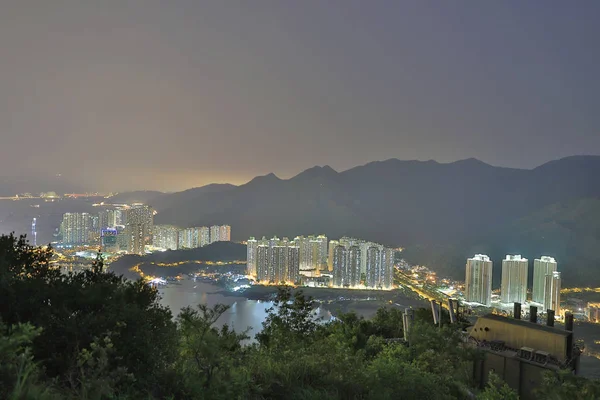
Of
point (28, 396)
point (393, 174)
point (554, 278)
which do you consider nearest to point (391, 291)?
point (554, 278)

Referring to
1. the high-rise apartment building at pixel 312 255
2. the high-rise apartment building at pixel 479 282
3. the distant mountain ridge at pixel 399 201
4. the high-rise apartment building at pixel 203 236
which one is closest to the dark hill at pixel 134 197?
the distant mountain ridge at pixel 399 201

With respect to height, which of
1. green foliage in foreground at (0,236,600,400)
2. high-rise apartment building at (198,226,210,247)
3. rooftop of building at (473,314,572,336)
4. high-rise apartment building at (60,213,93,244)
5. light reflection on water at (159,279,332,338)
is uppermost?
Result: green foliage in foreground at (0,236,600,400)

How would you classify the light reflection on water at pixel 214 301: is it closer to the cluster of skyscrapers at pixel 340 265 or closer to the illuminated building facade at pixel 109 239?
the cluster of skyscrapers at pixel 340 265

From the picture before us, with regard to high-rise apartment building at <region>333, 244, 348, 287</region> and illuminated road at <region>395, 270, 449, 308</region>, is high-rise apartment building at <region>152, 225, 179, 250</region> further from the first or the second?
illuminated road at <region>395, 270, 449, 308</region>

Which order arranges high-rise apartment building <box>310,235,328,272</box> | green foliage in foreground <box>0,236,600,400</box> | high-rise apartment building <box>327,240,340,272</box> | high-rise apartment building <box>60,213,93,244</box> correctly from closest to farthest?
green foliage in foreground <box>0,236,600,400</box>
high-rise apartment building <box>60,213,93,244</box>
high-rise apartment building <box>327,240,340,272</box>
high-rise apartment building <box>310,235,328,272</box>

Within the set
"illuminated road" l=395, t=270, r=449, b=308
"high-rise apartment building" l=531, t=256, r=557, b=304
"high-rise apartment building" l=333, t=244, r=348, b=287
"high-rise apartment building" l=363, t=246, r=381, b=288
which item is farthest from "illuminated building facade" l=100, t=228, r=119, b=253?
"high-rise apartment building" l=531, t=256, r=557, b=304

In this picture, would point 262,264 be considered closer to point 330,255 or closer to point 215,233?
point 330,255

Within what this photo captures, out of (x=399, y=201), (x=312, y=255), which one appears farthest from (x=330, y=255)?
(x=399, y=201)
